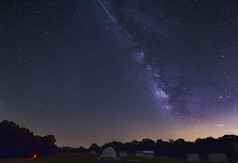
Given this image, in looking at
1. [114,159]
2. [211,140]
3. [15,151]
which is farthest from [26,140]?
[211,140]

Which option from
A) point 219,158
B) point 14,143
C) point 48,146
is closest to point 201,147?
point 219,158

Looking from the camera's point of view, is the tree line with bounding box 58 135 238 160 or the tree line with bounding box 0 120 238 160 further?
the tree line with bounding box 58 135 238 160

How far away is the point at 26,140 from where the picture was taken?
80.9 meters

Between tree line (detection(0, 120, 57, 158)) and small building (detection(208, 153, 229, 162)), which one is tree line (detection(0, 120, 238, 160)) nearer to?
tree line (detection(0, 120, 57, 158))

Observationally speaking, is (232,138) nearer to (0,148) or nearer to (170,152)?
(170,152)

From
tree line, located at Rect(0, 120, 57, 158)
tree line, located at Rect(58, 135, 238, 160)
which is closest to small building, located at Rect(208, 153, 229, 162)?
tree line, located at Rect(58, 135, 238, 160)

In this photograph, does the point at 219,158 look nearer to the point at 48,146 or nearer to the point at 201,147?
the point at 201,147

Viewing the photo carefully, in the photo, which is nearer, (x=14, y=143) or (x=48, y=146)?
(x=14, y=143)

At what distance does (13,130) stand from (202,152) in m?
102

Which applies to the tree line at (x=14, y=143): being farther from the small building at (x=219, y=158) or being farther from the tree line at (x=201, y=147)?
the tree line at (x=201, y=147)

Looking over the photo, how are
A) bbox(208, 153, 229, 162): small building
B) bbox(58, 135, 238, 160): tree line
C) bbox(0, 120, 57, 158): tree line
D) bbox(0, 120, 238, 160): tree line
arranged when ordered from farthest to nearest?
bbox(58, 135, 238, 160): tree line, bbox(0, 120, 238, 160): tree line, bbox(0, 120, 57, 158): tree line, bbox(208, 153, 229, 162): small building

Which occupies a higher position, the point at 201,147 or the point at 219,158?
the point at 201,147

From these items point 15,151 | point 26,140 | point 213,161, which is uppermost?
point 26,140

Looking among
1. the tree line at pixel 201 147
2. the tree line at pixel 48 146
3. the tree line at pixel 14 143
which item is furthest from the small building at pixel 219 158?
the tree line at pixel 14 143
